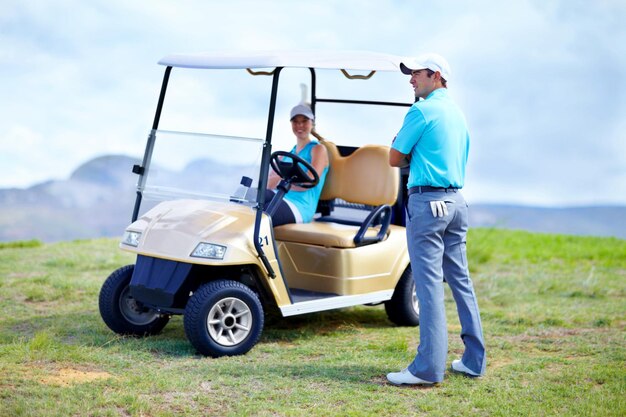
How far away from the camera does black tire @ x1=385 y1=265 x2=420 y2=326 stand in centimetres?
700

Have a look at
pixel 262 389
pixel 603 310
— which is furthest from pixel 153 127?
pixel 603 310

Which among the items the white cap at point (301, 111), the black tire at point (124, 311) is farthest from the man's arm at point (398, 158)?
the black tire at point (124, 311)

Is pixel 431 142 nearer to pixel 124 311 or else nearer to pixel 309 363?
pixel 309 363

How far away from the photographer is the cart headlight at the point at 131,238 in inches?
244

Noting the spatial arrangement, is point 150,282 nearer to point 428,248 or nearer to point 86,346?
point 86,346

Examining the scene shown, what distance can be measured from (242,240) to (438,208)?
139 centimetres

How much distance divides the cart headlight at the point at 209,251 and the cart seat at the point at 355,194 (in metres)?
0.93

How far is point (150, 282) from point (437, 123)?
2.22 meters

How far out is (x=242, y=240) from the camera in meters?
5.84

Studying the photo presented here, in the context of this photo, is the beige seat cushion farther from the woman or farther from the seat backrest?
the seat backrest

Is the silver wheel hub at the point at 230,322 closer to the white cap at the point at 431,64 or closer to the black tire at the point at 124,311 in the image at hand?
the black tire at the point at 124,311

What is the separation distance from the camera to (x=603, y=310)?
26.8 ft

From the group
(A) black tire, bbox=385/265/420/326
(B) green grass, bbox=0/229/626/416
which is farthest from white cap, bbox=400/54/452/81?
(A) black tire, bbox=385/265/420/326

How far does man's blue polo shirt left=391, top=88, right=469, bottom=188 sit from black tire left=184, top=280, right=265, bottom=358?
1426 mm
